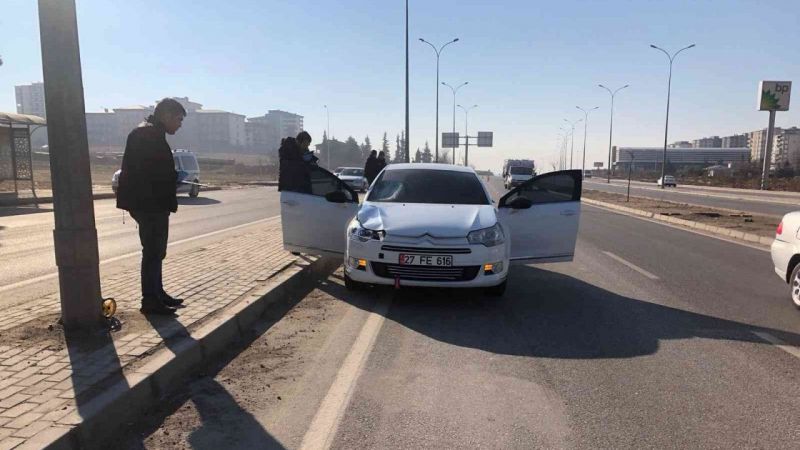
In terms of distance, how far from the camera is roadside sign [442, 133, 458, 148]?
74.7 meters

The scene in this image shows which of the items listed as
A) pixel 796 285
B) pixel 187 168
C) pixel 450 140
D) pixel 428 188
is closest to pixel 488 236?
pixel 428 188

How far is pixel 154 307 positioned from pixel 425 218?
292 centimetres

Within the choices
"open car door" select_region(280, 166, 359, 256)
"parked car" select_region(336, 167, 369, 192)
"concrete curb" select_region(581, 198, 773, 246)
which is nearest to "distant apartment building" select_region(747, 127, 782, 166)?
"parked car" select_region(336, 167, 369, 192)

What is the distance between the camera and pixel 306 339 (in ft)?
17.0

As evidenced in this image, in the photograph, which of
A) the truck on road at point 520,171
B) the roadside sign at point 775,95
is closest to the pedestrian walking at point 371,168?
the truck on road at point 520,171

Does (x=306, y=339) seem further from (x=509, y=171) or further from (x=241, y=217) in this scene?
(x=509, y=171)

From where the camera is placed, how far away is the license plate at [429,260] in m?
6.04

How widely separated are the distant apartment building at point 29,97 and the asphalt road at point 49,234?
156052mm

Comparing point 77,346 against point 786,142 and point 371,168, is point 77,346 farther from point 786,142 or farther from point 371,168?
point 786,142

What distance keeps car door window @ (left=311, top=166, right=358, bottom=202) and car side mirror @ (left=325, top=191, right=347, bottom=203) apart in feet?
0.89

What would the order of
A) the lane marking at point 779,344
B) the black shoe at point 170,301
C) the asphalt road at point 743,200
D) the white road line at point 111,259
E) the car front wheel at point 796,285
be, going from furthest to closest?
the asphalt road at point 743,200
the white road line at point 111,259
the car front wheel at point 796,285
the black shoe at point 170,301
the lane marking at point 779,344

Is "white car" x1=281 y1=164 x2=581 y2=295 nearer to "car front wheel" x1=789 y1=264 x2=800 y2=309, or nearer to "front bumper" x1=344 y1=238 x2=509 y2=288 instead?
"front bumper" x1=344 y1=238 x2=509 y2=288

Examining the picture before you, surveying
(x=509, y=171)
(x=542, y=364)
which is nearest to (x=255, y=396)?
(x=542, y=364)

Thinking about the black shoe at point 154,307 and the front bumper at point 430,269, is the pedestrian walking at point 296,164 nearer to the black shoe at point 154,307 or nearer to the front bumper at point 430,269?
the front bumper at point 430,269
